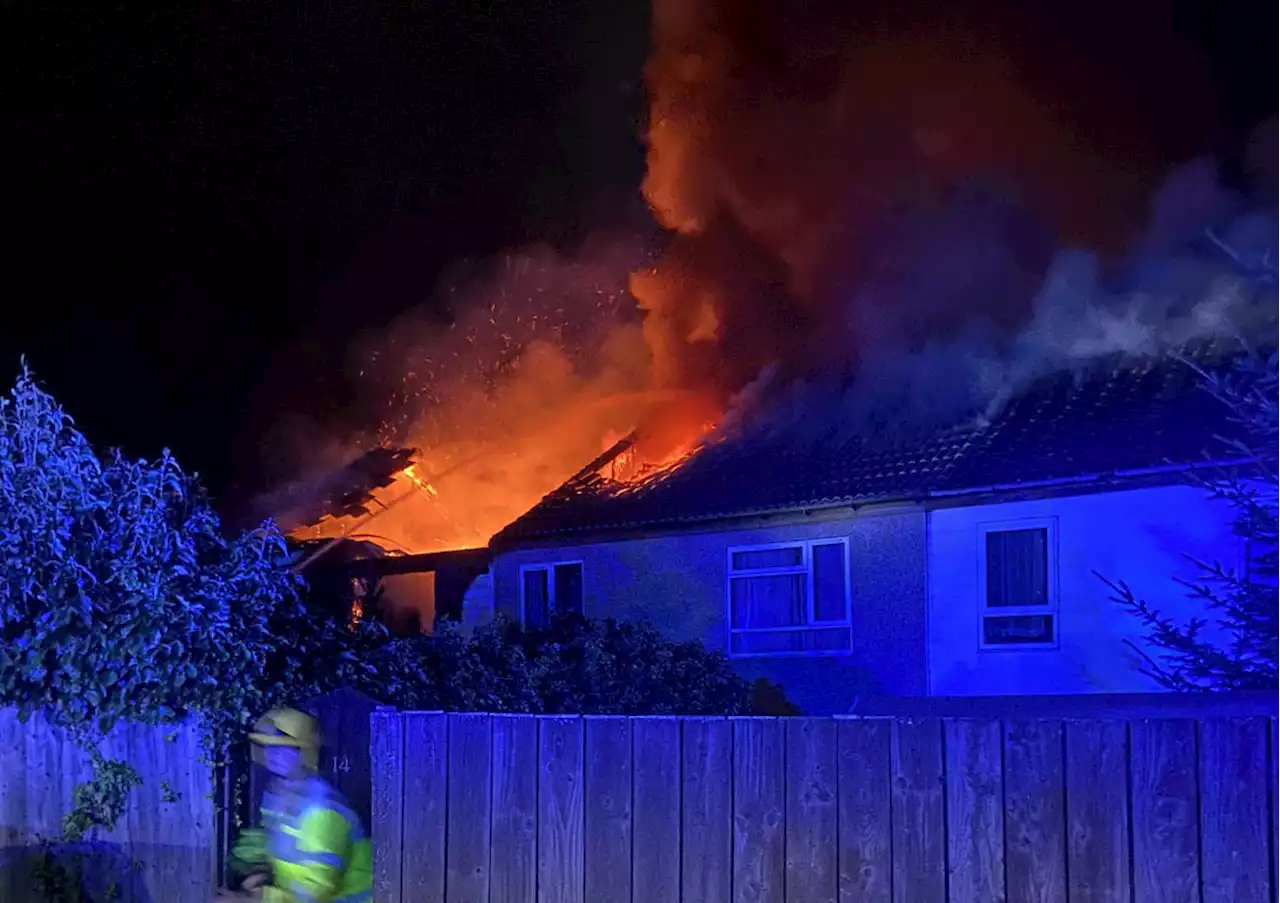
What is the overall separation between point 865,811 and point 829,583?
12974 mm

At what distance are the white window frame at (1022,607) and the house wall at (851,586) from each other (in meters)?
0.75

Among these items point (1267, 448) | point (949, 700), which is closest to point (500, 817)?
point (949, 700)

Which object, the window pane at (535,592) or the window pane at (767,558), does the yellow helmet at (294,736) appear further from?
the window pane at (535,592)

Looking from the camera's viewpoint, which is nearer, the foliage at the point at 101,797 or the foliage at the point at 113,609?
the foliage at the point at 113,609

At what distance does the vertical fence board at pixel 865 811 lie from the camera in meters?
5.50

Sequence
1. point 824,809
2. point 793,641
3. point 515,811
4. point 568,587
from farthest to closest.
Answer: point 568,587 → point 793,641 → point 515,811 → point 824,809

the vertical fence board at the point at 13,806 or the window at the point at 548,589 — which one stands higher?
the window at the point at 548,589

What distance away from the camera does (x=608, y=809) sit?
21.1 feet

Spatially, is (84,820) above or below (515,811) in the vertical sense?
below

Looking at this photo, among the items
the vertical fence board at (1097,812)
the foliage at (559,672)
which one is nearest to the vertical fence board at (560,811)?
the vertical fence board at (1097,812)

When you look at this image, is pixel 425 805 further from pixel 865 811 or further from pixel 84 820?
pixel 84 820

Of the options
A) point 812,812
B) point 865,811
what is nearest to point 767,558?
point 812,812

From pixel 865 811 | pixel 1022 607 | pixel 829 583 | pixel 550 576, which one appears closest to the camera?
pixel 865 811

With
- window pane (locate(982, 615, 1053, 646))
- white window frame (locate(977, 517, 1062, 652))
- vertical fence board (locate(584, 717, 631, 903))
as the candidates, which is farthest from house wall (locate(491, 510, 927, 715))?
vertical fence board (locate(584, 717, 631, 903))
